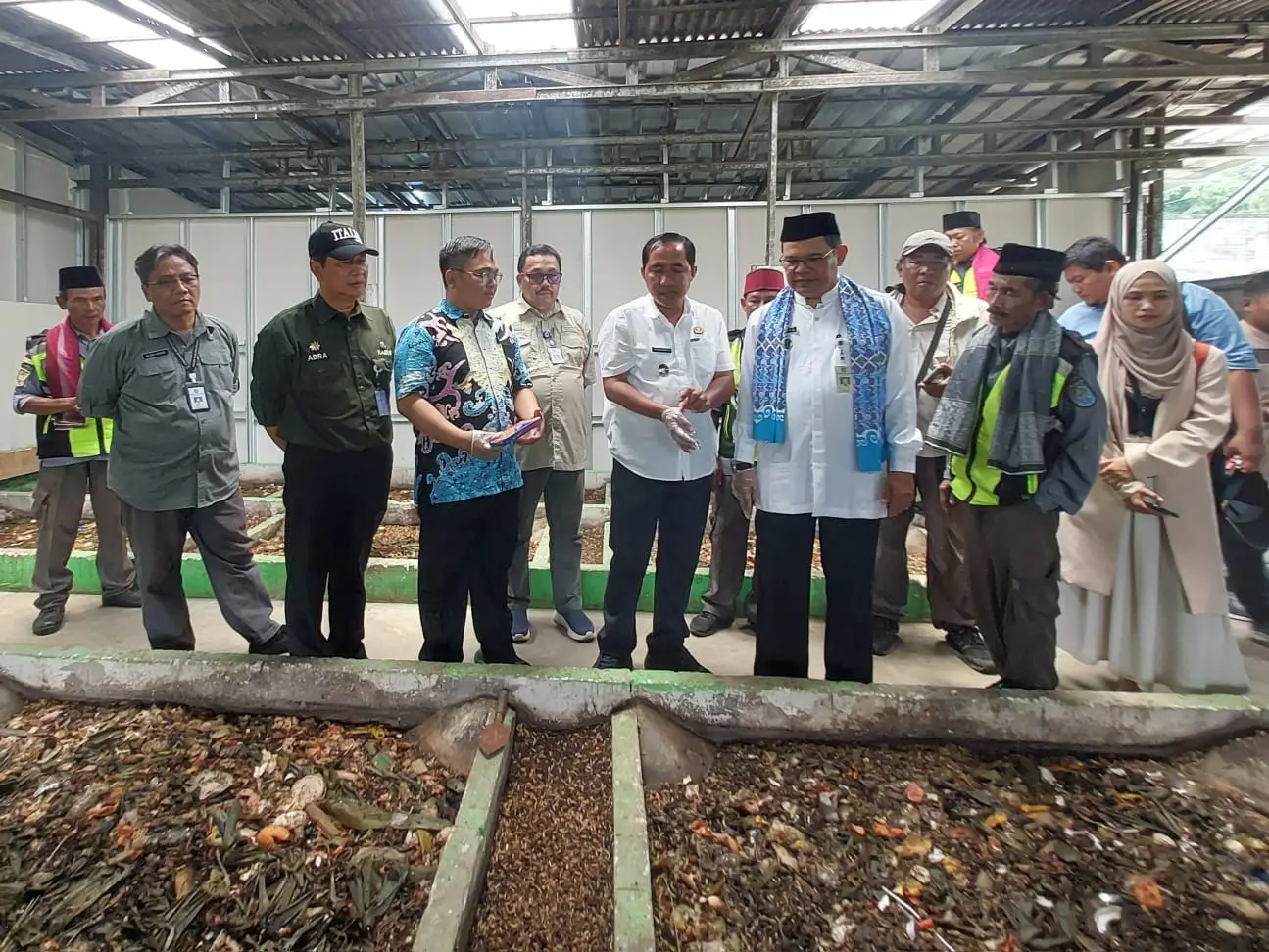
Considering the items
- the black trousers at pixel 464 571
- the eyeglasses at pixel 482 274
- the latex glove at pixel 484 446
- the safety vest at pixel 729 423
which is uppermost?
the eyeglasses at pixel 482 274

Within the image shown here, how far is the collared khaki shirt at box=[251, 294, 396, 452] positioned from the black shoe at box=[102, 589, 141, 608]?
2113mm

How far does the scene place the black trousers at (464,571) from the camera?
7.95 feet

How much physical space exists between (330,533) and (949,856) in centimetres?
220

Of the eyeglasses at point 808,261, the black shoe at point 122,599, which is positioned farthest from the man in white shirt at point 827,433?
the black shoe at point 122,599

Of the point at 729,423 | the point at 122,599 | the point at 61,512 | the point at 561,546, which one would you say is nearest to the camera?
the point at 729,423

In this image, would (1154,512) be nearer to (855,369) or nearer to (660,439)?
(855,369)

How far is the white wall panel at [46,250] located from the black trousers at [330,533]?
7056 mm

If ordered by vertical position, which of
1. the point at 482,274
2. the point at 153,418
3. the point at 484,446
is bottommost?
the point at 484,446

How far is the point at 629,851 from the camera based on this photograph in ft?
5.52

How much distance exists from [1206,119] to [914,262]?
6109 mm

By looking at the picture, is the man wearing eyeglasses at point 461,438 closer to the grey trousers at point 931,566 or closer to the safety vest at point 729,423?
the safety vest at point 729,423

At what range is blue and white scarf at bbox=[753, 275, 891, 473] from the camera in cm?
227

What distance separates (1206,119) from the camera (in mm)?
6594

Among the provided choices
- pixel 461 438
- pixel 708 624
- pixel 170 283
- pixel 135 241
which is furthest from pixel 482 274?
pixel 135 241
